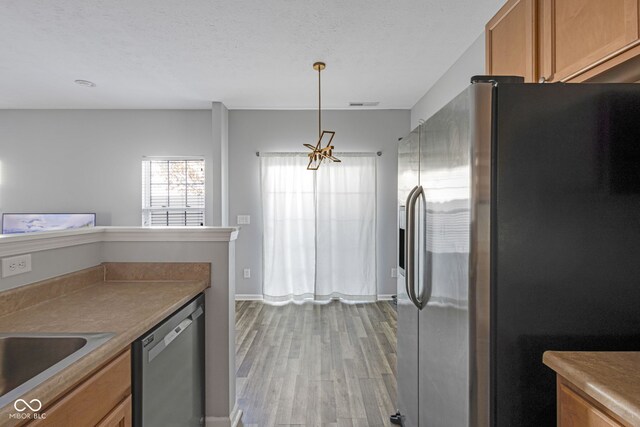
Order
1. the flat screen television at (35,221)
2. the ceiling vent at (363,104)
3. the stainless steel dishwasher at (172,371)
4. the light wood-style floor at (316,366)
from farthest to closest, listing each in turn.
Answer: the flat screen television at (35,221) < the ceiling vent at (363,104) < the light wood-style floor at (316,366) < the stainless steel dishwasher at (172,371)

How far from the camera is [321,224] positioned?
4730 mm

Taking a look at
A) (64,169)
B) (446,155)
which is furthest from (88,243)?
(64,169)

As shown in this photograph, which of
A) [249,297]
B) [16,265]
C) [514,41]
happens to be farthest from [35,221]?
[514,41]

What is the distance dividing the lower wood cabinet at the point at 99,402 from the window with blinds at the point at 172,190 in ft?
12.9

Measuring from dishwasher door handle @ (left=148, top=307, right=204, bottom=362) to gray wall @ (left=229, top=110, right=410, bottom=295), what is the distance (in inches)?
122

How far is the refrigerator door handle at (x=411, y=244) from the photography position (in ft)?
5.07

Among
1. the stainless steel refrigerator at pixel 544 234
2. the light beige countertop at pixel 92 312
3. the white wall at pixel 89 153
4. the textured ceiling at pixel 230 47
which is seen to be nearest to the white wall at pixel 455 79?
the textured ceiling at pixel 230 47

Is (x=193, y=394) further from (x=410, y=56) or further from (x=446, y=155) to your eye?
(x=410, y=56)

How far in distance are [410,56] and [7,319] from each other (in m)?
3.27

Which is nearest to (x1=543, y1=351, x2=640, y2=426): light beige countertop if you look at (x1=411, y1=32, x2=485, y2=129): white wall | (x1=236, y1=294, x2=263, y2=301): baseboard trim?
(x1=411, y1=32, x2=485, y2=129): white wall

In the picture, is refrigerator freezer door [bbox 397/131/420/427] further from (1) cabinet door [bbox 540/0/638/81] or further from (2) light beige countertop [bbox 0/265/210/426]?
(2) light beige countertop [bbox 0/265/210/426]

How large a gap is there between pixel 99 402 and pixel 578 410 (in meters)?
1.29

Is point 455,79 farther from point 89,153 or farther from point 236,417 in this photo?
A: point 89,153

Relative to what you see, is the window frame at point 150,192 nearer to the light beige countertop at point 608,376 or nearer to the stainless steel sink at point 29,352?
the stainless steel sink at point 29,352
